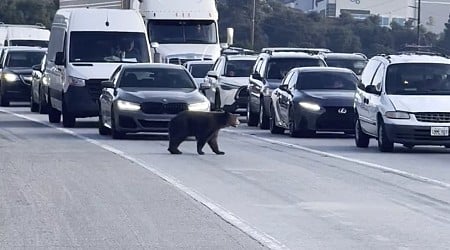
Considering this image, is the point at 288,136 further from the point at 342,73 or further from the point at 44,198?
the point at 44,198

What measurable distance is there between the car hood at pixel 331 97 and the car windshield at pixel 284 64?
420 centimetres

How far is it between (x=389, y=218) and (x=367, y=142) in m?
10.8

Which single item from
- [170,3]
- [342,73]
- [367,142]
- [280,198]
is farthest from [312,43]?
[280,198]

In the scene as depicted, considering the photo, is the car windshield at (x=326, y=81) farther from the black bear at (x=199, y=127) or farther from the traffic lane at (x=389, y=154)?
the black bear at (x=199, y=127)

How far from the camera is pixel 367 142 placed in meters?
24.3

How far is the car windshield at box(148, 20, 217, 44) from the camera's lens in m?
41.6

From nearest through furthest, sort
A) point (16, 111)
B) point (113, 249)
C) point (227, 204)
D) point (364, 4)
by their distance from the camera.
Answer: point (113, 249)
point (227, 204)
point (16, 111)
point (364, 4)

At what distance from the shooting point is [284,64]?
3177 centimetres

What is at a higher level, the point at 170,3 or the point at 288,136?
the point at 170,3

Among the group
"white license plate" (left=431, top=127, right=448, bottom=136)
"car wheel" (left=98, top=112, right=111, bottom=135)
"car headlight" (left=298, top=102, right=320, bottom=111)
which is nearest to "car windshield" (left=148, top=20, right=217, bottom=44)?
"car headlight" (left=298, top=102, right=320, bottom=111)

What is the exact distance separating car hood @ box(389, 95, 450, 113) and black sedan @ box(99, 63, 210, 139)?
3.82 m

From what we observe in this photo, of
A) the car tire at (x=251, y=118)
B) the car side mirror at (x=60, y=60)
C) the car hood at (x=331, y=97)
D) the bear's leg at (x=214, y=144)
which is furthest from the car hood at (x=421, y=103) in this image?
the car tire at (x=251, y=118)

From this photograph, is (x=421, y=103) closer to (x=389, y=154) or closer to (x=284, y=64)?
(x=389, y=154)

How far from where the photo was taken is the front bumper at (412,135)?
22281 mm
